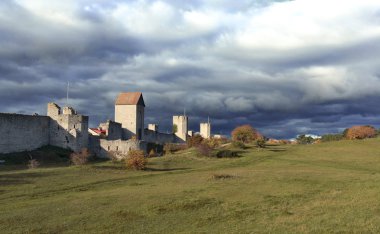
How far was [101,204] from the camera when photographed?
22219 mm

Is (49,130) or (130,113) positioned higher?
(130,113)

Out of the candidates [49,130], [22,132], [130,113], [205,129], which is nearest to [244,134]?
[130,113]

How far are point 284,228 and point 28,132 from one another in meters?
47.7

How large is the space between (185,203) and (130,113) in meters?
61.2

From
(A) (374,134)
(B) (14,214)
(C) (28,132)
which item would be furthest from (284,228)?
(A) (374,134)

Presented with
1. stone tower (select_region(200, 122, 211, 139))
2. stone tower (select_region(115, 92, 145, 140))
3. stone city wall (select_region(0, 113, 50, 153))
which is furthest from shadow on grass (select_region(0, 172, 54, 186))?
stone tower (select_region(200, 122, 211, 139))

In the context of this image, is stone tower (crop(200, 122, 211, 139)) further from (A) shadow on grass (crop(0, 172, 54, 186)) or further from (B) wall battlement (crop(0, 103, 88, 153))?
(A) shadow on grass (crop(0, 172, 54, 186))

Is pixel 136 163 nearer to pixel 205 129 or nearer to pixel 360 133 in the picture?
pixel 360 133

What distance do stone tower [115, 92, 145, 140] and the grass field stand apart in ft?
142

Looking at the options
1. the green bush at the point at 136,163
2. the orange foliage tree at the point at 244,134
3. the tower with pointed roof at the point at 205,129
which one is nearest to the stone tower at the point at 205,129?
the tower with pointed roof at the point at 205,129

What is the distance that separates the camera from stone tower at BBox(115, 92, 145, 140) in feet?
266

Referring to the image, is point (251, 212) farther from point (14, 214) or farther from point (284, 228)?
point (14, 214)

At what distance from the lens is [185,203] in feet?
72.3

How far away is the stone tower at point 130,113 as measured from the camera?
81.2 metres
